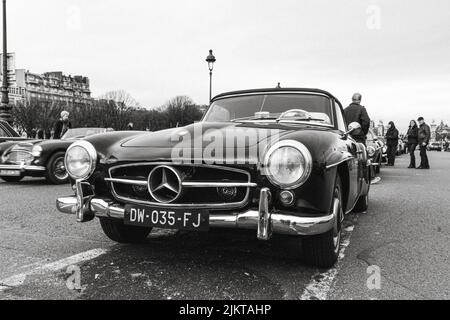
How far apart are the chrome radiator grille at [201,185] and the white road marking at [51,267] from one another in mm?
661

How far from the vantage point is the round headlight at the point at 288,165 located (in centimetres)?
283

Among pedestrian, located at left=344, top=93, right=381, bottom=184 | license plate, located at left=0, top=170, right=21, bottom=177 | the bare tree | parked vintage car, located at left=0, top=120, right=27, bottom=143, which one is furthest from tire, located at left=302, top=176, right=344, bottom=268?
the bare tree

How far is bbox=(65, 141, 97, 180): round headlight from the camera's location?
11.3ft

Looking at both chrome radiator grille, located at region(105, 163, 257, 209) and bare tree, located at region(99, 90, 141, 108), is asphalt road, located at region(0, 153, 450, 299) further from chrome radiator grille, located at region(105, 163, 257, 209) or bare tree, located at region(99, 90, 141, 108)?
bare tree, located at region(99, 90, 141, 108)

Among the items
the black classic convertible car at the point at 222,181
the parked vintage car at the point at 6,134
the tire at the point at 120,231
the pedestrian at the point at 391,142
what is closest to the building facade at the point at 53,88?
the pedestrian at the point at 391,142

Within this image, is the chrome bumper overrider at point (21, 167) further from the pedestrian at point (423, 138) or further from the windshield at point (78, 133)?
the pedestrian at point (423, 138)

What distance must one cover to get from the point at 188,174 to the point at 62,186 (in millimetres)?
6269

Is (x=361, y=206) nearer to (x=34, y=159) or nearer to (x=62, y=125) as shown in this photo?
(x=34, y=159)

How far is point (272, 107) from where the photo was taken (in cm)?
434

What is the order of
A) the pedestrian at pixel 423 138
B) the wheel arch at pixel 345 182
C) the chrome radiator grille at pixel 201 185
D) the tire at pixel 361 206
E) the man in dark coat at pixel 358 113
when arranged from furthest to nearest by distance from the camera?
the pedestrian at pixel 423 138 < the man in dark coat at pixel 358 113 < the tire at pixel 361 206 < the wheel arch at pixel 345 182 < the chrome radiator grille at pixel 201 185

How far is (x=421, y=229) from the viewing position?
479 centimetres

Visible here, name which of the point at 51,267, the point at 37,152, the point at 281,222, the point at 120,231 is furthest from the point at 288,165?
the point at 37,152
